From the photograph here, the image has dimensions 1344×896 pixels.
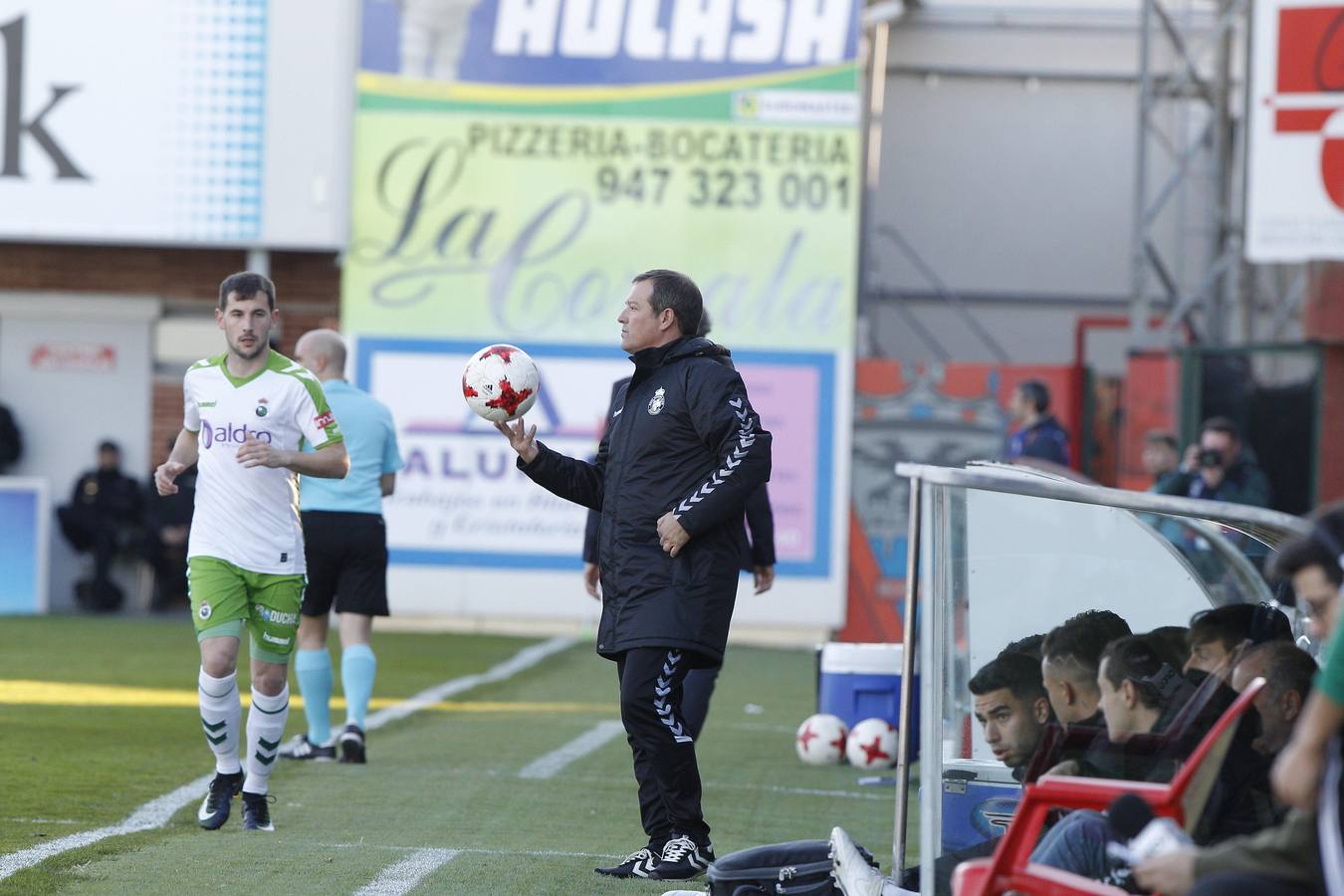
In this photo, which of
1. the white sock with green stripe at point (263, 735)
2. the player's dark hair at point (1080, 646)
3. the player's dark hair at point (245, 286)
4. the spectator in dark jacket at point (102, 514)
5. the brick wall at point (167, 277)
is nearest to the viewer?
the player's dark hair at point (1080, 646)

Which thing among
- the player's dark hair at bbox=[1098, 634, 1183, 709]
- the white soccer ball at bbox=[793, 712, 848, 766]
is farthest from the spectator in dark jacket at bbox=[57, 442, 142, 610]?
the player's dark hair at bbox=[1098, 634, 1183, 709]

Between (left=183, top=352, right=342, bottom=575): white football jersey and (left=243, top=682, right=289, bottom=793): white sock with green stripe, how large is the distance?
1.64 feet

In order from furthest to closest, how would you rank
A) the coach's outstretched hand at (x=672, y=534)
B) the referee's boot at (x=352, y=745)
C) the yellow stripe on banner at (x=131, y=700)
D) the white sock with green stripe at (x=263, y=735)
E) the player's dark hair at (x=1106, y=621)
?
the yellow stripe on banner at (x=131, y=700)
the referee's boot at (x=352, y=745)
the white sock with green stripe at (x=263, y=735)
the coach's outstretched hand at (x=672, y=534)
the player's dark hair at (x=1106, y=621)

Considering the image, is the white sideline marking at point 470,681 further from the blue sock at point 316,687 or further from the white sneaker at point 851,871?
the white sneaker at point 851,871

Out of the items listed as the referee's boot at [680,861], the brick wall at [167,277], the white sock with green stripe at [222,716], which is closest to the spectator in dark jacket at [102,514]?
the brick wall at [167,277]

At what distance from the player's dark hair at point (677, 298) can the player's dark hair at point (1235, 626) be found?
7.28 feet

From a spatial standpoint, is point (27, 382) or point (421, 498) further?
point (27, 382)

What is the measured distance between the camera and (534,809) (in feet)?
26.9

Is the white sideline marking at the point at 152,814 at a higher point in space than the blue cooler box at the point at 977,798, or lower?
lower

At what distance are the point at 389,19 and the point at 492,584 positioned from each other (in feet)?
16.6

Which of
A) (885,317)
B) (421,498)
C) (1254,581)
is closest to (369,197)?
(421,498)

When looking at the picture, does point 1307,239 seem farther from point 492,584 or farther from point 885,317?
point 885,317

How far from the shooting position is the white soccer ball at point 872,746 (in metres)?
9.93

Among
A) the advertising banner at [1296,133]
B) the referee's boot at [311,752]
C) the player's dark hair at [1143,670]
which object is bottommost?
the referee's boot at [311,752]
